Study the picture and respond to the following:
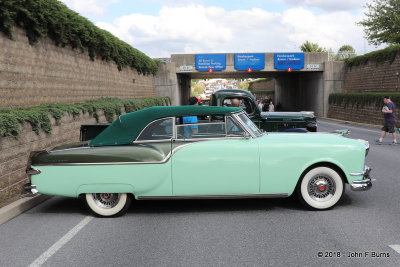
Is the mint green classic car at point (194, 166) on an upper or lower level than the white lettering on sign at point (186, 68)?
lower

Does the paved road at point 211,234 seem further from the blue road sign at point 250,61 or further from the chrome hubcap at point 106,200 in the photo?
the blue road sign at point 250,61

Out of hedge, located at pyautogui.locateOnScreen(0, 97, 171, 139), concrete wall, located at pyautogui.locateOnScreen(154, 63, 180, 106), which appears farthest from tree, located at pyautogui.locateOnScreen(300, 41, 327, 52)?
hedge, located at pyautogui.locateOnScreen(0, 97, 171, 139)

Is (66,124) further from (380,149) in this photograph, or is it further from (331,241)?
(380,149)

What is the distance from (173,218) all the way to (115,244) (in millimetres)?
1160

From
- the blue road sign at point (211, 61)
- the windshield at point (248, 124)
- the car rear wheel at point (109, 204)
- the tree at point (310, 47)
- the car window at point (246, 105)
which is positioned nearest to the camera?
the car rear wheel at point (109, 204)

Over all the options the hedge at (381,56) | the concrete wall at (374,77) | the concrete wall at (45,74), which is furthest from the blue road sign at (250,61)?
the concrete wall at (45,74)

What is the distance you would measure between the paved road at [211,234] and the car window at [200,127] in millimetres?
1121

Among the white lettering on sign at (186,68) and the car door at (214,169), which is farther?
the white lettering on sign at (186,68)

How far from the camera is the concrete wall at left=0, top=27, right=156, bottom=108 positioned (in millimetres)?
9391

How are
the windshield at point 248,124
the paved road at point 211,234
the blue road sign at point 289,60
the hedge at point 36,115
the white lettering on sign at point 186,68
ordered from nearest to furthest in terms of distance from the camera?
the paved road at point 211,234
the windshield at point 248,124
the hedge at point 36,115
the blue road sign at point 289,60
the white lettering on sign at point 186,68

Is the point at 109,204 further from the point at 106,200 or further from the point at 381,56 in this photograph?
the point at 381,56

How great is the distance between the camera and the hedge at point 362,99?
23.7 m

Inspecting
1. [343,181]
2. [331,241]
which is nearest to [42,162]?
[331,241]

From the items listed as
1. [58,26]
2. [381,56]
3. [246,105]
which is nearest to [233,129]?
[246,105]
